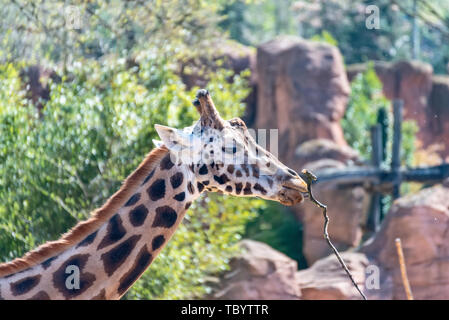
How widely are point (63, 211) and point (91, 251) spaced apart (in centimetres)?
462

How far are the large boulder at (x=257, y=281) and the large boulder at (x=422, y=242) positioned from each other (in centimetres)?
162

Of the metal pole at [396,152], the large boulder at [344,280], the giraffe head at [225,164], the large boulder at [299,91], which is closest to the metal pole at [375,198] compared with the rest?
the metal pole at [396,152]

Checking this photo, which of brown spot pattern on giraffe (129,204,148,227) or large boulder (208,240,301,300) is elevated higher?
brown spot pattern on giraffe (129,204,148,227)

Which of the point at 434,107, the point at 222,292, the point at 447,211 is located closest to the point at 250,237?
the point at 222,292

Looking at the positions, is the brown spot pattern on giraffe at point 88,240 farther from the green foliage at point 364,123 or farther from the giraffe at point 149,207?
the green foliage at point 364,123

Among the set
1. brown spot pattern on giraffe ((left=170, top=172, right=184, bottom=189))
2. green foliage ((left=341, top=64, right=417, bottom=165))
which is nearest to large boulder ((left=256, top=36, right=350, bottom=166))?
green foliage ((left=341, top=64, right=417, bottom=165))

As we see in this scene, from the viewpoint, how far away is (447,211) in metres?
11.9

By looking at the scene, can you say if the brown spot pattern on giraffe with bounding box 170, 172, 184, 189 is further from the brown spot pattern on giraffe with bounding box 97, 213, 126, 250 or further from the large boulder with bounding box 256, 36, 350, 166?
the large boulder with bounding box 256, 36, 350, 166

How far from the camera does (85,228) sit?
16.9 feet

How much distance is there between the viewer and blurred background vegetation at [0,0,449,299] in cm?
945

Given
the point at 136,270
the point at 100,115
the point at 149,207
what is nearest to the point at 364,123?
the point at 100,115

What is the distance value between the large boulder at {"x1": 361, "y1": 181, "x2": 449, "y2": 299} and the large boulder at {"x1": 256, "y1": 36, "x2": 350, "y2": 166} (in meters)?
8.09

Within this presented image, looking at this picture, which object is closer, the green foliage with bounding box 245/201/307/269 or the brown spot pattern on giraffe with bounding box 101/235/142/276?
the brown spot pattern on giraffe with bounding box 101/235/142/276
